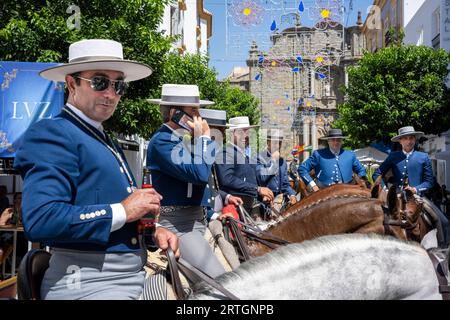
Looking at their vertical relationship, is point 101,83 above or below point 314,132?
below

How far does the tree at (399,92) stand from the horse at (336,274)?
2144 centimetres

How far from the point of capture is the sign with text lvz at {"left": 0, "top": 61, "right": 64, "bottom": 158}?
22.7 feet

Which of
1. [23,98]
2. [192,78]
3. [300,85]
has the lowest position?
[23,98]

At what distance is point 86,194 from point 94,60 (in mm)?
670

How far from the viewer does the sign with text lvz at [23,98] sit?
22.7 ft

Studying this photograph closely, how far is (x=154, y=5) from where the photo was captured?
13188 millimetres

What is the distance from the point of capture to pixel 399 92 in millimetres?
23672

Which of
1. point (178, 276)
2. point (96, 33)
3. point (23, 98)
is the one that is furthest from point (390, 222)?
point (96, 33)

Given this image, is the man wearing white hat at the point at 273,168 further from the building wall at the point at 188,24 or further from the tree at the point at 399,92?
the building wall at the point at 188,24

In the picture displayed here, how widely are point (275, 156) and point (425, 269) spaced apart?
829 cm

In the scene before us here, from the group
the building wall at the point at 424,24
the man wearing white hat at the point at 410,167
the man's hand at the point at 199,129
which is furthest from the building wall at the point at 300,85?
the man's hand at the point at 199,129

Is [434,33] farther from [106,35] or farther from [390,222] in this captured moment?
[390,222]
